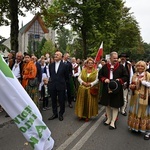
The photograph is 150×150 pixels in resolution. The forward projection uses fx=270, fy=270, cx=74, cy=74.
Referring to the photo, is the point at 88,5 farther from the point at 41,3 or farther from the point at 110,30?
the point at 41,3

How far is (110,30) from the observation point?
24.6 m

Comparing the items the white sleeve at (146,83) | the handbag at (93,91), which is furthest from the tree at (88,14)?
the white sleeve at (146,83)

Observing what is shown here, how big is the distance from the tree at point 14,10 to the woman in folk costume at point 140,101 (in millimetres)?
7201

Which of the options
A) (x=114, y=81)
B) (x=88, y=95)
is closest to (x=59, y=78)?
(x=88, y=95)

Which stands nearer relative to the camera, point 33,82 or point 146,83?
point 146,83

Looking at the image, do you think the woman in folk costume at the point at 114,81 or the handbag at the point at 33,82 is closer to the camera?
the woman in folk costume at the point at 114,81

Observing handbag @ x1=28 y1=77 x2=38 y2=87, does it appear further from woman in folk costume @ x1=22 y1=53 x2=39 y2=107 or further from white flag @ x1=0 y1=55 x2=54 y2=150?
white flag @ x1=0 y1=55 x2=54 y2=150

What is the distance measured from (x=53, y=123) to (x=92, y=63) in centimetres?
192

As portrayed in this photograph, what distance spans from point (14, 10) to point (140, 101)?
26.2 feet

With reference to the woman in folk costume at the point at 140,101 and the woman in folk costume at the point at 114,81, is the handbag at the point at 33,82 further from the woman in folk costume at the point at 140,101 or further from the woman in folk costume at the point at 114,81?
the woman in folk costume at the point at 140,101

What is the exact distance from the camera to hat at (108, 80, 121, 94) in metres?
6.52

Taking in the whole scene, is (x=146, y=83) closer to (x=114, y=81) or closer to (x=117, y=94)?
(x=114, y=81)

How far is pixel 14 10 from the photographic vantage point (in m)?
11.8

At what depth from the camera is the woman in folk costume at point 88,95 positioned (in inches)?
287
